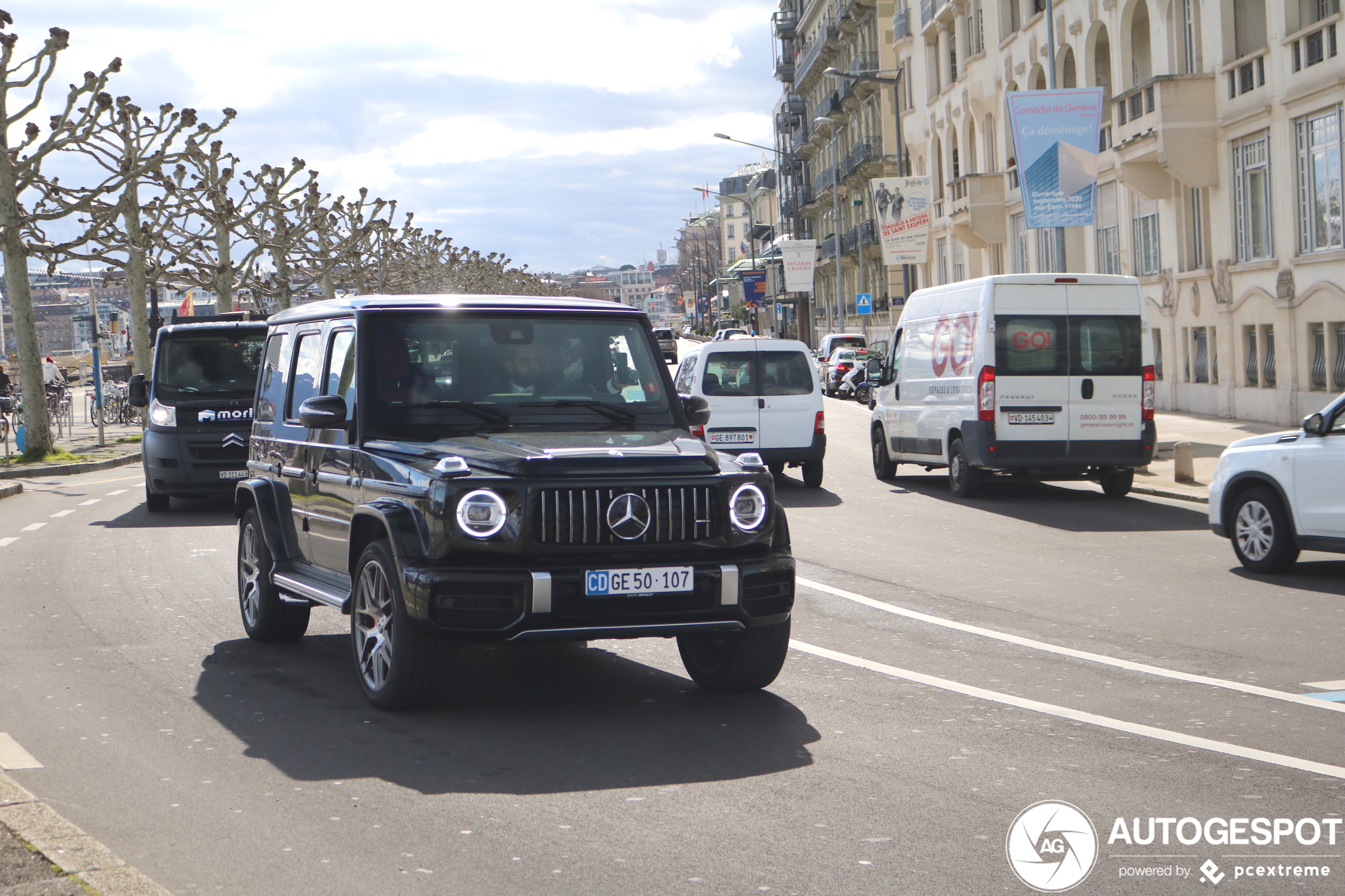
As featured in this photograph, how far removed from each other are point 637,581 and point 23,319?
2639cm

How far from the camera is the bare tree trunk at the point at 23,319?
28.9m

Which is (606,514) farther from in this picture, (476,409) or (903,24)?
(903,24)

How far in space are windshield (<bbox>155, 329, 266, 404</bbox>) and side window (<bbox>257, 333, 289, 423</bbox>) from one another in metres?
8.68

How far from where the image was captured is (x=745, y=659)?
7.02 metres

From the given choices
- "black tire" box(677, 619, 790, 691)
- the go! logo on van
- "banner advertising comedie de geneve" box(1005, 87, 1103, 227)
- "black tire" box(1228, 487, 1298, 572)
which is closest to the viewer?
"black tire" box(677, 619, 790, 691)

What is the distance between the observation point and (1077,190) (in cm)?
2258

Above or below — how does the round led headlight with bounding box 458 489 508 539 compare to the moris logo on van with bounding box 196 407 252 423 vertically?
below

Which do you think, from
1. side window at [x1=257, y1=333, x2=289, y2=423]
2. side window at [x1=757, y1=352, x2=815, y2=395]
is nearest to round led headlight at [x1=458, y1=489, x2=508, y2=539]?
side window at [x1=257, y1=333, x2=289, y2=423]

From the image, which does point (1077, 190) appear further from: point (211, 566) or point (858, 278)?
point (858, 278)

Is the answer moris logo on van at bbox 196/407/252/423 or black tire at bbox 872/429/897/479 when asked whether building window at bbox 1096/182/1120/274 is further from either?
moris logo on van at bbox 196/407/252/423

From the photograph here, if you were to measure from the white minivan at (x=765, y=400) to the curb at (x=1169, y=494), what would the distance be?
12.9 feet

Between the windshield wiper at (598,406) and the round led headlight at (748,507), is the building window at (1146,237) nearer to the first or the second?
the windshield wiper at (598,406)

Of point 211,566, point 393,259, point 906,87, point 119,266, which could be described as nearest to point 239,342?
point 211,566

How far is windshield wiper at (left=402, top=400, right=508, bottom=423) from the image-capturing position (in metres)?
7.32
